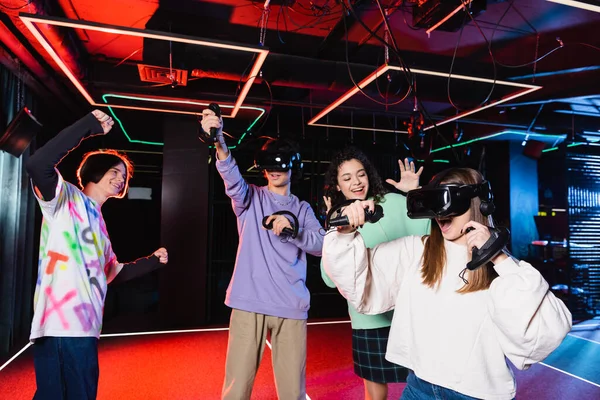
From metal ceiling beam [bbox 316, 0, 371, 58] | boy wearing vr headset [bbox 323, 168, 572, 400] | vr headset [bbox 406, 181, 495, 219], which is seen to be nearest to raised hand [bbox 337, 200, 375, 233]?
boy wearing vr headset [bbox 323, 168, 572, 400]

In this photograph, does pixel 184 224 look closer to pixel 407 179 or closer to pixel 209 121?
pixel 209 121

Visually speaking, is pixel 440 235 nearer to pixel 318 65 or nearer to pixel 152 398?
pixel 152 398

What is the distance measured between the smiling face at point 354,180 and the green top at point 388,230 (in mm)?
140

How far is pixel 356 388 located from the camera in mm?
3305

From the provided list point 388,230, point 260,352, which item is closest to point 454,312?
point 388,230

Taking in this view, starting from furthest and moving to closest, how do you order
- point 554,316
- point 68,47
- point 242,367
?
1. point 68,47
2. point 242,367
3. point 554,316

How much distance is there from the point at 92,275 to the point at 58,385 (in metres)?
0.44

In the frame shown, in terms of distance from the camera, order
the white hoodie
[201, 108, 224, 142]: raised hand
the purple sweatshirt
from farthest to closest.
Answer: the purple sweatshirt → [201, 108, 224, 142]: raised hand → the white hoodie

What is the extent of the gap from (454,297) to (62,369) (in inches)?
60.7

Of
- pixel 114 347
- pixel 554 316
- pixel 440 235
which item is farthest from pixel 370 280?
pixel 114 347

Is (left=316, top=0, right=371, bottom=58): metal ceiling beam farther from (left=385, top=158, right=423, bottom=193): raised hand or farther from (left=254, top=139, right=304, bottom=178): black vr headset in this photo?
(left=385, top=158, right=423, bottom=193): raised hand

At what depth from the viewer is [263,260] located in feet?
6.88

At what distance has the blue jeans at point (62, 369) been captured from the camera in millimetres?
1602

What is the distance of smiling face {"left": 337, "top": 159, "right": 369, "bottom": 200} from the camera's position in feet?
6.56
